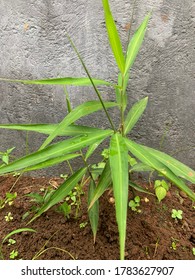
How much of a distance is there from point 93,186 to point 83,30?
67cm

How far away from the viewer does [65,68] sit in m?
1.25

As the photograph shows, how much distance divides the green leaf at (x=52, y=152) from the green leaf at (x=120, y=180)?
8 cm

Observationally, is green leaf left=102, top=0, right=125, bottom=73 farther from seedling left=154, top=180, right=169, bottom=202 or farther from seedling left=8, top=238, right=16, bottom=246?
seedling left=8, top=238, right=16, bottom=246

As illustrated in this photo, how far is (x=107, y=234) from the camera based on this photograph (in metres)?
1.09

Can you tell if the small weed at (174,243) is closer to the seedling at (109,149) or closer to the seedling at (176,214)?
the seedling at (176,214)

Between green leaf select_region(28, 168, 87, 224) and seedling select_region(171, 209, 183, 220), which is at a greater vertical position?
green leaf select_region(28, 168, 87, 224)

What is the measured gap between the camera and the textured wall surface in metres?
1.14

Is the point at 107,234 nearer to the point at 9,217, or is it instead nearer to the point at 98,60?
the point at 9,217

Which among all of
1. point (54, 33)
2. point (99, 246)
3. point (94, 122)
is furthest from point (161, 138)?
point (54, 33)

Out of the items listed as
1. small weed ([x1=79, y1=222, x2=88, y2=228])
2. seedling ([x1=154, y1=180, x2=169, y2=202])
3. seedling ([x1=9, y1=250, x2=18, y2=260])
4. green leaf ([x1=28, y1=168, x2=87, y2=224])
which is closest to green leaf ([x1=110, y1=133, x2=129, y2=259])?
green leaf ([x1=28, y1=168, x2=87, y2=224])

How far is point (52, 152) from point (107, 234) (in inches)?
18.4

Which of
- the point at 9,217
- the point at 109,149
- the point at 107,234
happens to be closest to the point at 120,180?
the point at 109,149

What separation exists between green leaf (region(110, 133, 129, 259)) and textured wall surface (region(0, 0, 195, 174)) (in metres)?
0.52
